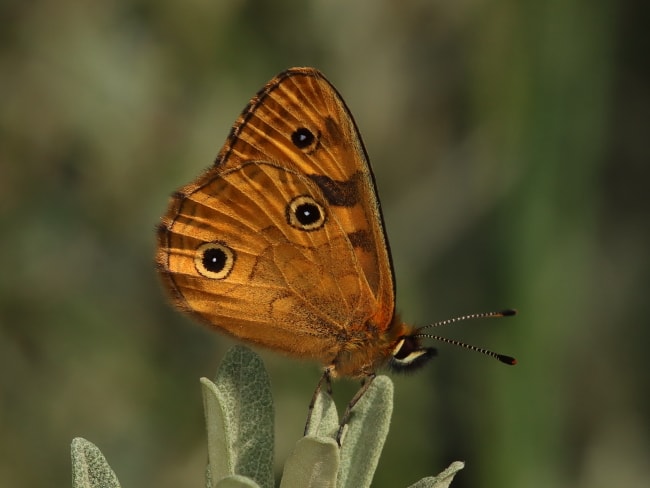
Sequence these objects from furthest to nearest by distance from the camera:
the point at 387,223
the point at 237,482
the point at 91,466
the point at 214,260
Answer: the point at 387,223 < the point at 214,260 < the point at 91,466 < the point at 237,482

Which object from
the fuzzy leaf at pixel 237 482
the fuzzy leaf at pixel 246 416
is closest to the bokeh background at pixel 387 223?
the fuzzy leaf at pixel 246 416

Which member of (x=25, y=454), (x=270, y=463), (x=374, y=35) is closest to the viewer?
(x=270, y=463)

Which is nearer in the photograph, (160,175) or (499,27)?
(160,175)

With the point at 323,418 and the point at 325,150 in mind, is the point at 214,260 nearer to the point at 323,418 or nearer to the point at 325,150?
the point at 325,150

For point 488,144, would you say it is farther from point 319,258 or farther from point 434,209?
point 319,258

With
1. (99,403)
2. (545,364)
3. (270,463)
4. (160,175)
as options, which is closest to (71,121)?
(160,175)

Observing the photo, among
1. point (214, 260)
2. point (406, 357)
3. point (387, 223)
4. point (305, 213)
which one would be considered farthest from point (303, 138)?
point (387, 223)
